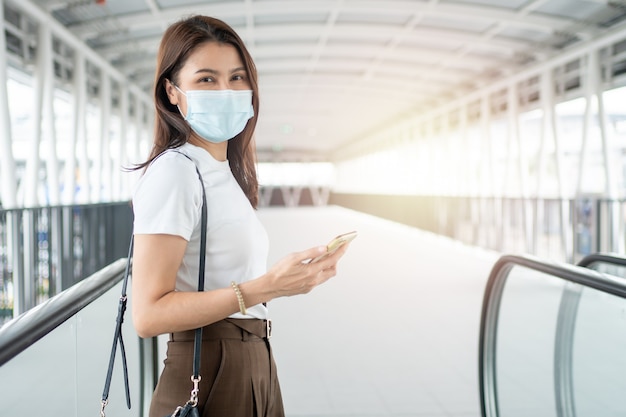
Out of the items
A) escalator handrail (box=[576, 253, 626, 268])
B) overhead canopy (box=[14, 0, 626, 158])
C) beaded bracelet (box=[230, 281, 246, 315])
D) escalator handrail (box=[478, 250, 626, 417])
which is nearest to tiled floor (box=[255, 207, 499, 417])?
escalator handrail (box=[478, 250, 626, 417])

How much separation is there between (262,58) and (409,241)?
6.28 m

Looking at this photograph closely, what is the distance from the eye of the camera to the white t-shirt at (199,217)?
1.39 m

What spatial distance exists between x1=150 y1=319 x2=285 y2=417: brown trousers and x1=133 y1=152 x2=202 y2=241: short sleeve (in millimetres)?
322

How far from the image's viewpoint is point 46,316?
5.38 ft

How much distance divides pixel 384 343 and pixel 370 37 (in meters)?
8.51

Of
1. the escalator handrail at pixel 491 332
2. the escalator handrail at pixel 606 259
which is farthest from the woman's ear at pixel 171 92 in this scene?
A: the escalator handrail at pixel 606 259

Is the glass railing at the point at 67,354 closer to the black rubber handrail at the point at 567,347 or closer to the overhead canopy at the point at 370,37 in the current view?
the black rubber handrail at the point at 567,347

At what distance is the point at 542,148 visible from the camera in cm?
1208

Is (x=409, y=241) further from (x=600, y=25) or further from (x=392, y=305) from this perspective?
(x=392, y=305)

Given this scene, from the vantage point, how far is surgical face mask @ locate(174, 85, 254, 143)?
5.38 feet

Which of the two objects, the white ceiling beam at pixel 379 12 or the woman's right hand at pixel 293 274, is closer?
the woman's right hand at pixel 293 274

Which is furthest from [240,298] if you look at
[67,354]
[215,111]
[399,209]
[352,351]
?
[399,209]

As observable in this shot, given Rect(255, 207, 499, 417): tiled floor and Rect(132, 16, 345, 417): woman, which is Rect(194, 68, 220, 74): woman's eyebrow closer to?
Rect(132, 16, 345, 417): woman

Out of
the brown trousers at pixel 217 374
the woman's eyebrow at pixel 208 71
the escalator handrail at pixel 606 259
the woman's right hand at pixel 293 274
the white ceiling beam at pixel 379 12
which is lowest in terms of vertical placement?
the brown trousers at pixel 217 374
